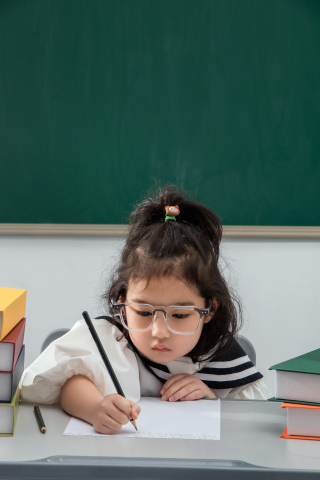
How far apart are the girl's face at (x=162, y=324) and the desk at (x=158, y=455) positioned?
172 millimetres

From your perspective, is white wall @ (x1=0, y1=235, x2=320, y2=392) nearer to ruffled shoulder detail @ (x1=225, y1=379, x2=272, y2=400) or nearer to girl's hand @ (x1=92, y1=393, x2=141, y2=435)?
ruffled shoulder detail @ (x1=225, y1=379, x2=272, y2=400)

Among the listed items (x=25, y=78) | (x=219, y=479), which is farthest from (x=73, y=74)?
(x=219, y=479)

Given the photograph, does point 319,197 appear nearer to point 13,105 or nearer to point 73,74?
point 73,74

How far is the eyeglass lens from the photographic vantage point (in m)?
0.81

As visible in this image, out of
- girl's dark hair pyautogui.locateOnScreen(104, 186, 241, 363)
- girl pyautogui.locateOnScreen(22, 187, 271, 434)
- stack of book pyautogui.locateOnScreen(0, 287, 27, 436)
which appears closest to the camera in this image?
stack of book pyautogui.locateOnScreen(0, 287, 27, 436)

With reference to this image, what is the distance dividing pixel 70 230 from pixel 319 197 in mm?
1187

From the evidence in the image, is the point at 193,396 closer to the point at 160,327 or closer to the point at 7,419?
the point at 160,327

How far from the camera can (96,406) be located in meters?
0.67

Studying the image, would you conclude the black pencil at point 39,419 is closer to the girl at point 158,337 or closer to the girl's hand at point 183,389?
the girl at point 158,337

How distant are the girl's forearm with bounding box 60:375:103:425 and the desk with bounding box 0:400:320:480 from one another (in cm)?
2

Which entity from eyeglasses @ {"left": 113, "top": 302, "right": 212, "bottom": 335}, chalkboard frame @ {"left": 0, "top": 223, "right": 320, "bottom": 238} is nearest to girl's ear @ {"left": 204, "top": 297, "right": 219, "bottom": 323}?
eyeglasses @ {"left": 113, "top": 302, "right": 212, "bottom": 335}

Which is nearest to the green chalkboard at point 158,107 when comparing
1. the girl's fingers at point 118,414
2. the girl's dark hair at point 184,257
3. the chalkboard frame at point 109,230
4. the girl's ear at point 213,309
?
the chalkboard frame at point 109,230

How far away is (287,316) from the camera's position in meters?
2.24

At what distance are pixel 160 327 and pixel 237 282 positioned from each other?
4.87 feet
